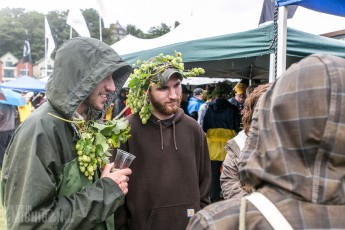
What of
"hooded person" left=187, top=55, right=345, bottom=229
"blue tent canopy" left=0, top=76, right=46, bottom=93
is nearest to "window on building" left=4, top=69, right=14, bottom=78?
"blue tent canopy" left=0, top=76, right=46, bottom=93

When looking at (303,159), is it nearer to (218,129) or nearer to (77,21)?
(218,129)

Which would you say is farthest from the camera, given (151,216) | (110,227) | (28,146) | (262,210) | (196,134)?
(196,134)

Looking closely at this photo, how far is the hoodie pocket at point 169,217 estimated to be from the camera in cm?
273

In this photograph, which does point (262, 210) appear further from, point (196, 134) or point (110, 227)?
point (196, 134)

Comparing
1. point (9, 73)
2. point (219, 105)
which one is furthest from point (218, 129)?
point (9, 73)

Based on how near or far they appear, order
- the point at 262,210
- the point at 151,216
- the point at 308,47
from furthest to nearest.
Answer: the point at 308,47 < the point at 151,216 < the point at 262,210

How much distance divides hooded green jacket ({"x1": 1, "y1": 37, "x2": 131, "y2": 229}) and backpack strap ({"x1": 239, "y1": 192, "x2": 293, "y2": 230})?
110 centimetres

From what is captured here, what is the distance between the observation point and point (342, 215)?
3.53ft

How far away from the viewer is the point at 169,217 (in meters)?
2.76

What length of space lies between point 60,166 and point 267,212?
1226 mm

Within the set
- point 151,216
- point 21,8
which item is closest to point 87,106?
point 151,216

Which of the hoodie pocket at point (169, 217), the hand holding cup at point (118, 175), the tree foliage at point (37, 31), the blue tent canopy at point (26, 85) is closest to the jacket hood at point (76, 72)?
the hand holding cup at point (118, 175)

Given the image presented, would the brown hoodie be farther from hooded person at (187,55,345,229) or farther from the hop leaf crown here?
hooded person at (187,55,345,229)

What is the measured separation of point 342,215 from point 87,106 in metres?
1.62
